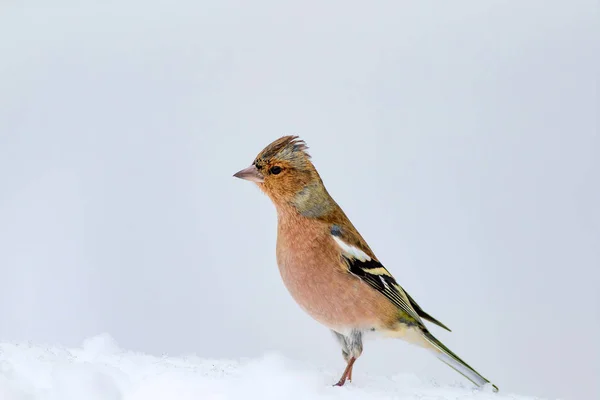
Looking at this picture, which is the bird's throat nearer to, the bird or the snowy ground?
the bird

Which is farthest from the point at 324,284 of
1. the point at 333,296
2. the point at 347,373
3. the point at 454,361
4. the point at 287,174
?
the point at 454,361

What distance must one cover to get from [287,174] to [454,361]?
4.00ft

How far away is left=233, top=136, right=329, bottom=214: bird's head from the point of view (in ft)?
13.2

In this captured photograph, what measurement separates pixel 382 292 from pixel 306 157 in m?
0.73

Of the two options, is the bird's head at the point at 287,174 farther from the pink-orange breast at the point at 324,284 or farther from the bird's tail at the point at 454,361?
the bird's tail at the point at 454,361

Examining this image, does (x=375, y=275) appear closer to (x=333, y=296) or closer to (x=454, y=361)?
(x=333, y=296)

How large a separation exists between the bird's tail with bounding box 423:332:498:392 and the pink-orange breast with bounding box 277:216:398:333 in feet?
0.88

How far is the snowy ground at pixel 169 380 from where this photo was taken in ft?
11.0

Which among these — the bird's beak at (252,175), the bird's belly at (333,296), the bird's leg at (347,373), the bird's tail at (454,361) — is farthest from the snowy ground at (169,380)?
the bird's beak at (252,175)

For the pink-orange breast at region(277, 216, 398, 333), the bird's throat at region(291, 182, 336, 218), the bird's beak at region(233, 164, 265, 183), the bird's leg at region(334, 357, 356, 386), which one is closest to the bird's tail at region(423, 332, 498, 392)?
the pink-orange breast at region(277, 216, 398, 333)

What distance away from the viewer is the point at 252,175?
4.02 meters

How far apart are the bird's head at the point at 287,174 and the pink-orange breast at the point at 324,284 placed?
0.11m

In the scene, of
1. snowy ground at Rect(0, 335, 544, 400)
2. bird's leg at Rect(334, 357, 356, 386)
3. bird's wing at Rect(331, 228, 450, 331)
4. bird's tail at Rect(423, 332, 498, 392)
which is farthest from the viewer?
bird's tail at Rect(423, 332, 498, 392)

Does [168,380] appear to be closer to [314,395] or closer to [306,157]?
[314,395]
